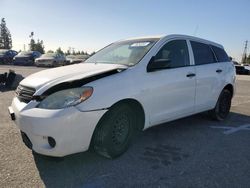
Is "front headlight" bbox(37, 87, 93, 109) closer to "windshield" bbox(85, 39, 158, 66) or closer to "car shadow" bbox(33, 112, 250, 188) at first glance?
"car shadow" bbox(33, 112, 250, 188)

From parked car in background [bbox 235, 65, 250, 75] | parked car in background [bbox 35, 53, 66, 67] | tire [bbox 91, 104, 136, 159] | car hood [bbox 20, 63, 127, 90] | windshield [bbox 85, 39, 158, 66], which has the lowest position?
parked car in background [bbox 235, 65, 250, 75]

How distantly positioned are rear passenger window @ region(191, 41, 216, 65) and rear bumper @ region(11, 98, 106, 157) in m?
2.68

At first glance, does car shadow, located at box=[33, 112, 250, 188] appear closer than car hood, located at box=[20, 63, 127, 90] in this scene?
Yes

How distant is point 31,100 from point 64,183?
42.2 inches

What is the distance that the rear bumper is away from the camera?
132 inches

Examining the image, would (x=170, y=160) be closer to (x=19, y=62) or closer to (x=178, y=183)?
(x=178, y=183)

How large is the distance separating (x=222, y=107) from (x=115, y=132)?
3321mm

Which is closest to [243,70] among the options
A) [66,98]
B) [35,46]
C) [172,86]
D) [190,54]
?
[190,54]

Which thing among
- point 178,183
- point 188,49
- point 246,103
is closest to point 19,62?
point 246,103

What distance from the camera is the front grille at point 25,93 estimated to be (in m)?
3.77

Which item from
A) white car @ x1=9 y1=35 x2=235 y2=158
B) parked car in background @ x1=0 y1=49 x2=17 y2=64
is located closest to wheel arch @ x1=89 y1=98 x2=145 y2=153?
white car @ x1=9 y1=35 x2=235 y2=158

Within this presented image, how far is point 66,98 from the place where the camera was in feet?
11.4

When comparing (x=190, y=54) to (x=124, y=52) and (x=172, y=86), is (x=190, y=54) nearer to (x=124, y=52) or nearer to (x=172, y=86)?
(x=172, y=86)

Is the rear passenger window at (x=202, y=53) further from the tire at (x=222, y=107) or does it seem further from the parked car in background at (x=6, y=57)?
the parked car in background at (x=6, y=57)
